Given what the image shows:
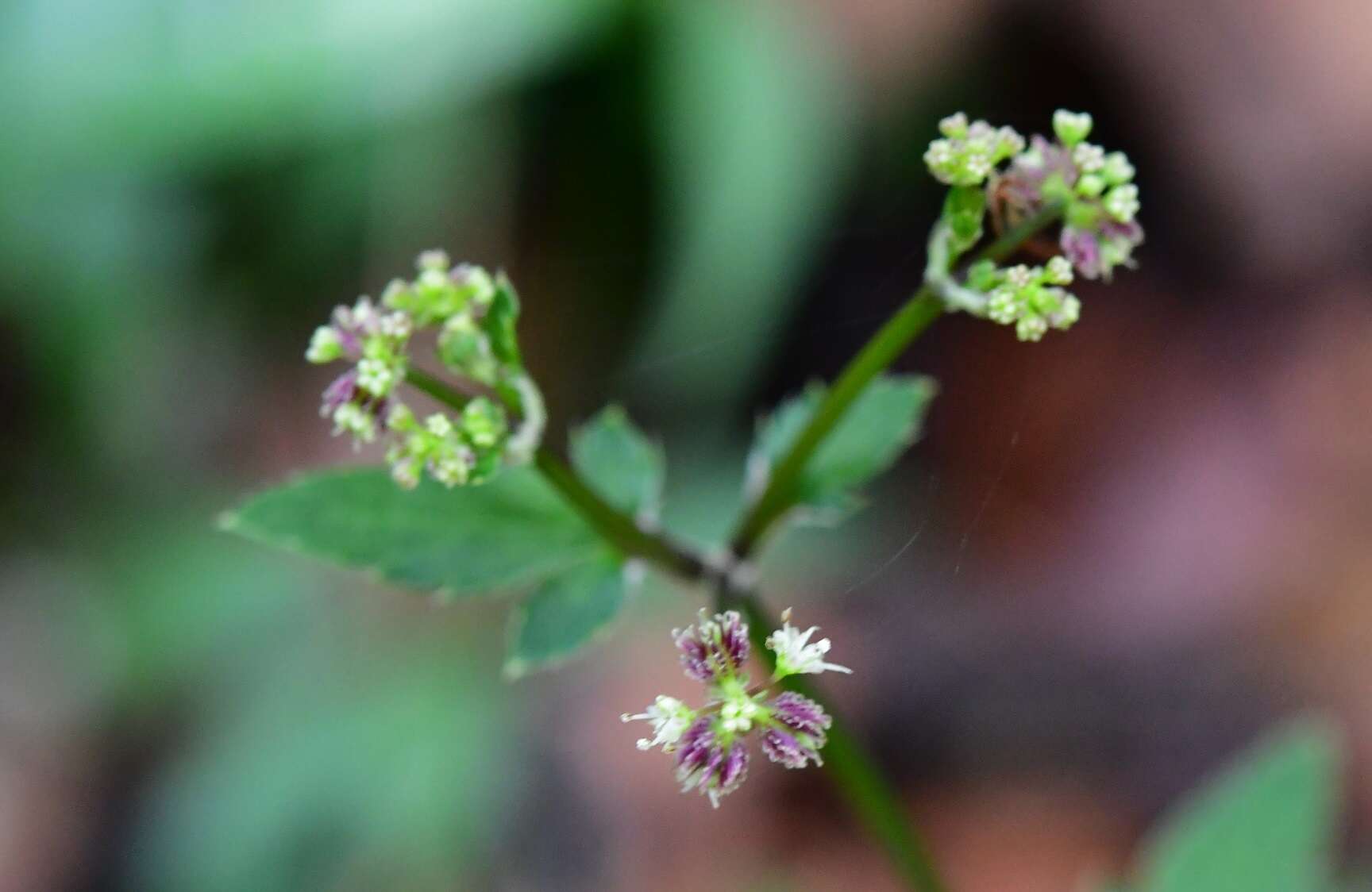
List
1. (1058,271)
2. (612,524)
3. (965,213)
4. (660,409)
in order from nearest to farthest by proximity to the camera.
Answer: (1058,271)
(965,213)
(612,524)
(660,409)

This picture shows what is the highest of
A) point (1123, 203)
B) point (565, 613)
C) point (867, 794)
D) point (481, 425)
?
point (1123, 203)

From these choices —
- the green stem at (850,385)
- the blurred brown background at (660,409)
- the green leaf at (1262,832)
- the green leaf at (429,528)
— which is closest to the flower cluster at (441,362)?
the green leaf at (429,528)

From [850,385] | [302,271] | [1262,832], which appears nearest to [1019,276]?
[850,385]

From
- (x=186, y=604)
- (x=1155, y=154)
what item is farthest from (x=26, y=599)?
(x=1155, y=154)

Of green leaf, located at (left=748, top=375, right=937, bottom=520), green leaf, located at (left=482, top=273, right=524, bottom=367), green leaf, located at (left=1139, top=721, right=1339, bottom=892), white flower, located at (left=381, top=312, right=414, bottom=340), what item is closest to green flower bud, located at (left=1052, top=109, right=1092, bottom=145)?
green leaf, located at (left=748, top=375, right=937, bottom=520)

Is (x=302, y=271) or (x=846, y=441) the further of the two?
(x=302, y=271)

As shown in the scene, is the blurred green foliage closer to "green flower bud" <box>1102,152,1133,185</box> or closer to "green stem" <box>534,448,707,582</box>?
"green stem" <box>534,448,707,582</box>

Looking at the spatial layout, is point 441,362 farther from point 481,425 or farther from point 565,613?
point 565,613

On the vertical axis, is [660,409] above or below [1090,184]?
below
